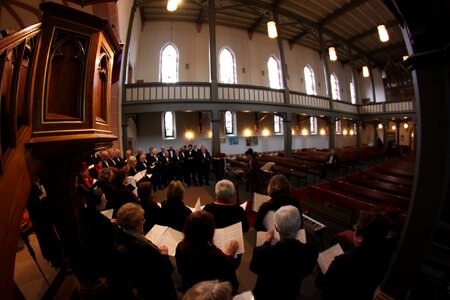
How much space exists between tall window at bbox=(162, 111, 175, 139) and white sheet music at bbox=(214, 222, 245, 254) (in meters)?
9.87

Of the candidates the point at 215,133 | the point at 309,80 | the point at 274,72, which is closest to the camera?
the point at 215,133

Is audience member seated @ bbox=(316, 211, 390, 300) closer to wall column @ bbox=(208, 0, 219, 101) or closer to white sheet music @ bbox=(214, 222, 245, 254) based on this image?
white sheet music @ bbox=(214, 222, 245, 254)

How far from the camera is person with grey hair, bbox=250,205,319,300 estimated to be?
1441 millimetres

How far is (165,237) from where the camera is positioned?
6.38ft

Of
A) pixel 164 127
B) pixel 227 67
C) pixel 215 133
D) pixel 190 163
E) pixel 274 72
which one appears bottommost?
pixel 190 163

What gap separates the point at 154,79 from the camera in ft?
36.0

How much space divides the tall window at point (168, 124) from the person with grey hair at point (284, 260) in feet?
33.7

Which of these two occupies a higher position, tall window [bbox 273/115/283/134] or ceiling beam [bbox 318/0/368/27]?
ceiling beam [bbox 318/0/368/27]

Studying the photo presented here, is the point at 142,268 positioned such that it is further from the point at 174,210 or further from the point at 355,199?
the point at 355,199

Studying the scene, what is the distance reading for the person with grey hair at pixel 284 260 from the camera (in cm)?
144

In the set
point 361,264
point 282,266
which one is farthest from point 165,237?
point 361,264

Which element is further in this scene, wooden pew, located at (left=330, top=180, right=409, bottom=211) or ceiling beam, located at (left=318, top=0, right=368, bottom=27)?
ceiling beam, located at (left=318, top=0, right=368, bottom=27)

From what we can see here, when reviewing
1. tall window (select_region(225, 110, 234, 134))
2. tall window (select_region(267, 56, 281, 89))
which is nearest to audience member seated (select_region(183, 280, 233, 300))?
tall window (select_region(225, 110, 234, 134))

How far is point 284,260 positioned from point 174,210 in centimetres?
123
